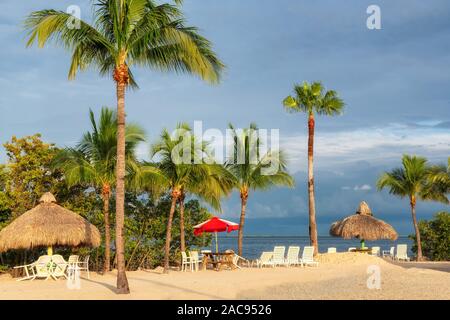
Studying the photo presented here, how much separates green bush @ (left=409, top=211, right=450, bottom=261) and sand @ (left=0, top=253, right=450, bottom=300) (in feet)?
43.1

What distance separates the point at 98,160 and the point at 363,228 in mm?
13101

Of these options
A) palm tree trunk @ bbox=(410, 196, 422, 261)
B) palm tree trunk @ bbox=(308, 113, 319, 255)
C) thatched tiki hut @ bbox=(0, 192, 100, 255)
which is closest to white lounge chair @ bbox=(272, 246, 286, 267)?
palm tree trunk @ bbox=(308, 113, 319, 255)

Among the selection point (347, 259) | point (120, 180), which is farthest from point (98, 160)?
point (347, 259)

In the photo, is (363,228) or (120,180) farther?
(363,228)

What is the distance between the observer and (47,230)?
18.9 metres

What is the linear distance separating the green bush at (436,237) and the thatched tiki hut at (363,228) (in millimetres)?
3782

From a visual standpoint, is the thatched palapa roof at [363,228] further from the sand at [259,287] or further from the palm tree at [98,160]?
the palm tree at [98,160]

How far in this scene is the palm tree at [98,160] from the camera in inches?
818

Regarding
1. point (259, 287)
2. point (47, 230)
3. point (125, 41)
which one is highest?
point (125, 41)

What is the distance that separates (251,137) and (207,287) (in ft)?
43.3

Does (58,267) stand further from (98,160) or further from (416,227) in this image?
(416,227)


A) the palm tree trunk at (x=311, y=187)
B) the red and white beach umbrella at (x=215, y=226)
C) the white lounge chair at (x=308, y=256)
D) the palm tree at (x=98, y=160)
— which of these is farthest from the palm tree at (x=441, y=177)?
the palm tree at (x=98, y=160)

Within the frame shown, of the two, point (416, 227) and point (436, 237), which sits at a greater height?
point (416, 227)
